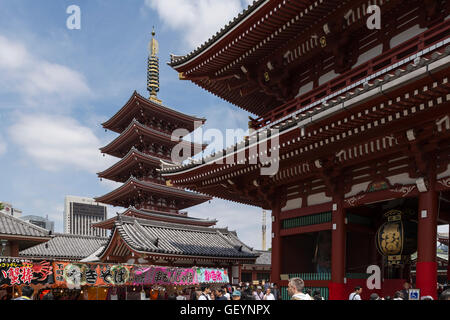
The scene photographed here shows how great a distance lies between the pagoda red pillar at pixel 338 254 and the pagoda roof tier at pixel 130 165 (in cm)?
2423

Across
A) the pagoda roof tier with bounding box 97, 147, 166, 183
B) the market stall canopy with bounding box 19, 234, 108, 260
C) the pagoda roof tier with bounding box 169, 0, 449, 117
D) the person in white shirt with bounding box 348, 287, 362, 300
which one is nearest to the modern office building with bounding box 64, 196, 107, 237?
the market stall canopy with bounding box 19, 234, 108, 260

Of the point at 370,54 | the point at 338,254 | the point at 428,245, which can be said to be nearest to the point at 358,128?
the point at 370,54

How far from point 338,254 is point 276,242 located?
2.68 metres

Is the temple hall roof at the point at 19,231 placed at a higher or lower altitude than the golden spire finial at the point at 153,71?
lower

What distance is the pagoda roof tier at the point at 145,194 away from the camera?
35.1 m

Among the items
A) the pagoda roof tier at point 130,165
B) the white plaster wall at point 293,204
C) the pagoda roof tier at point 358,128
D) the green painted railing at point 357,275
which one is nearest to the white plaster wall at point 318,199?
the pagoda roof tier at point 358,128

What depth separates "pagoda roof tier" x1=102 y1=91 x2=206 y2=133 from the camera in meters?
36.5

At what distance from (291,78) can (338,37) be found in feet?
8.46

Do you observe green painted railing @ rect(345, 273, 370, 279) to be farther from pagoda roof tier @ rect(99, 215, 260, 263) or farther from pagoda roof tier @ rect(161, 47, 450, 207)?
pagoda roof tier @ rect(99, 215, 260, 263)

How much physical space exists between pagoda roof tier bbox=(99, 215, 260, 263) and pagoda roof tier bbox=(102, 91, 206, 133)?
14022mm

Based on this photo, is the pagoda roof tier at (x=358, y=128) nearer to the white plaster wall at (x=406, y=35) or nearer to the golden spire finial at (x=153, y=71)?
the white plaster wall at (x=406, y=35)

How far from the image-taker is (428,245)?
1000 centimetres
